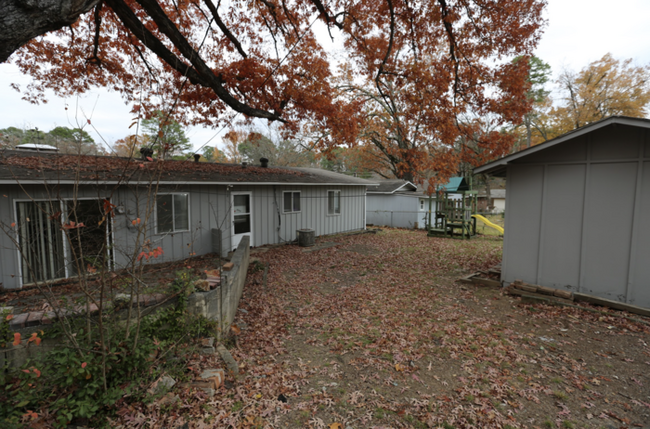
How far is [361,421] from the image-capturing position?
10.4 ft

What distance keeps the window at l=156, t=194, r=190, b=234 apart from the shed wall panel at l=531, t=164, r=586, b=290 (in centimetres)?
1038

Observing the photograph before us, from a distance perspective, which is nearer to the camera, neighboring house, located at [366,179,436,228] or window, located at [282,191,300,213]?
window, located at [282,191,300,213]

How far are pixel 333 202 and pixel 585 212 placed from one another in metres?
10.8

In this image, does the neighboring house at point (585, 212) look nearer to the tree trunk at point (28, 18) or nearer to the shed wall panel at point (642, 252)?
the shed wall panel at point (642, 252)

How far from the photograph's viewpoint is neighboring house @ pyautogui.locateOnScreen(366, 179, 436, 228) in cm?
2031

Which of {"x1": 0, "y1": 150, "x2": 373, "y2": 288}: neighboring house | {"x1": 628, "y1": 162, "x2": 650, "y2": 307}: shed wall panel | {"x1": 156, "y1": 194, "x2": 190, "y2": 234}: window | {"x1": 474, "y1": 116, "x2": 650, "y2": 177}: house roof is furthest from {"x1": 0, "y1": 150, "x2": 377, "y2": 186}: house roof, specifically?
{"x1": 628, "y1": 162, "x2": 650, "y2": 307}: shed wall panel

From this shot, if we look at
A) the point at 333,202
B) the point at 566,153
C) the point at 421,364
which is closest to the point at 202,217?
the point at 333,202

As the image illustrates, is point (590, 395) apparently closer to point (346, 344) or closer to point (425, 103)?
point (346, 344)

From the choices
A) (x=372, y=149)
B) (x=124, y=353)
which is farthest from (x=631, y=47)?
(x=124, y=353)

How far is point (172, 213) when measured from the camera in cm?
955

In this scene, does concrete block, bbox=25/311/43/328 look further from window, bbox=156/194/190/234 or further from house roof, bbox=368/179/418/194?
house roof, bbox=368/179/418/194

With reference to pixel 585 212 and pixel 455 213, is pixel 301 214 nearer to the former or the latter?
pixel 455 213

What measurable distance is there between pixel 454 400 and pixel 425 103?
10.4 metres

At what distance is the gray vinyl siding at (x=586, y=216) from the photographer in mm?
5922
